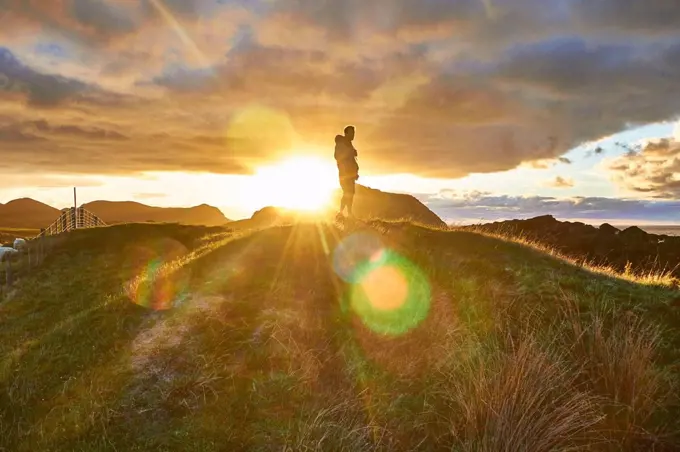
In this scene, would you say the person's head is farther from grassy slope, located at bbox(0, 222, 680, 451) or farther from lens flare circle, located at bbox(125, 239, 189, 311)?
lens flare circle, located at bbox(125, 239, 189, 311)

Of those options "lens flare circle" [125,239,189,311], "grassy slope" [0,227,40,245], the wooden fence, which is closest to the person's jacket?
"lens flare circle" [125,239,189,311]

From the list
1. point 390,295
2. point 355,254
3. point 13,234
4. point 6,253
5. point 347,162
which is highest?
point 347,162

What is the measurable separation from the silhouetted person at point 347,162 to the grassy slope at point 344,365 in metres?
5.27

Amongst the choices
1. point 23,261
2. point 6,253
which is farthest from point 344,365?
point 6,253

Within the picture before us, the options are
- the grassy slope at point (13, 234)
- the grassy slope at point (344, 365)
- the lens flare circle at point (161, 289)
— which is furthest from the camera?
the grassy slope at point (13, 234)

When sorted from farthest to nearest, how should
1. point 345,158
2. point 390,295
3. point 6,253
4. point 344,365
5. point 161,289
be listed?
point 6,253, point 345,158, point 161,289, point 390,295, point 344,365

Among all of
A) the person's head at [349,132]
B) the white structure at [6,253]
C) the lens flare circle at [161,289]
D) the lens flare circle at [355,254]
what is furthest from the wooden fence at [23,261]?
the lens flare circle at [355,254]

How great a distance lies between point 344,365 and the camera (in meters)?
9.65

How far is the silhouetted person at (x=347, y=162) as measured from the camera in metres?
18.7

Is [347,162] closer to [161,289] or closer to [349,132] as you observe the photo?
[349,132]

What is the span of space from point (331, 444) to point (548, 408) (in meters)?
3.16

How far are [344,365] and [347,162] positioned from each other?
33.9 ft

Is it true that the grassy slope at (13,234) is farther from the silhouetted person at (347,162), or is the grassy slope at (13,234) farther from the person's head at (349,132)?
the person's head at (349,132)

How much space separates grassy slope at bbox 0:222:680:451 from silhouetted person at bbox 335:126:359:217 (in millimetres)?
5274
